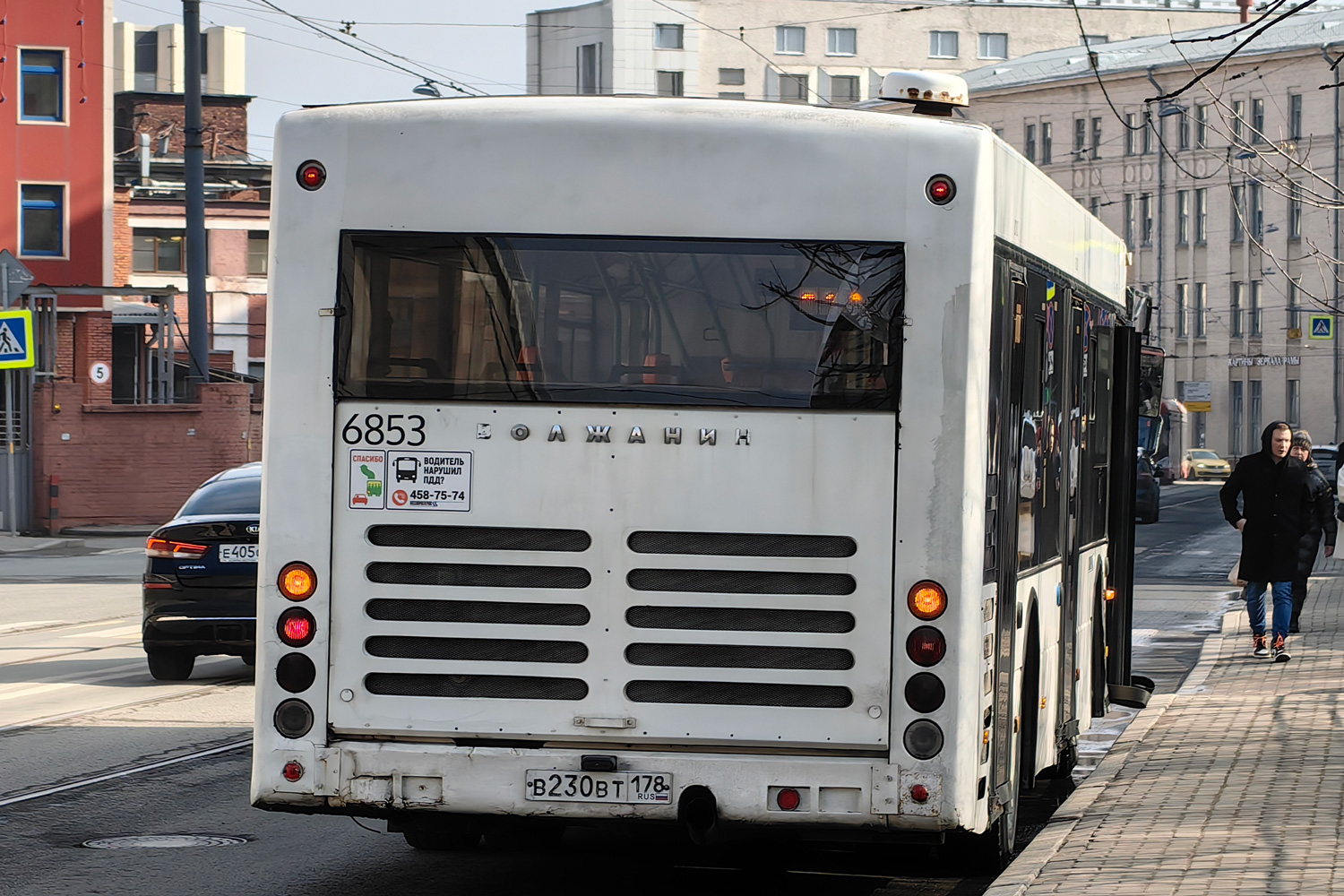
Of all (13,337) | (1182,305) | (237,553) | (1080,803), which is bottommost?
(1080,803)

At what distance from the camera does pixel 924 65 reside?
355 ft

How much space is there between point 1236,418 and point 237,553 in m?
79.3

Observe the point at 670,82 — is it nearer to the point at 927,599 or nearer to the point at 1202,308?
the point at 1202,308

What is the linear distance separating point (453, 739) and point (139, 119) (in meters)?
72.5

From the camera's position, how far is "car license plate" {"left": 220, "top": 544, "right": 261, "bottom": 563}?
46.2ft

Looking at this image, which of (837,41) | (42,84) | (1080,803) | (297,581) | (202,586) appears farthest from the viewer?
(837,41)

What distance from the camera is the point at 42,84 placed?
44.2 m

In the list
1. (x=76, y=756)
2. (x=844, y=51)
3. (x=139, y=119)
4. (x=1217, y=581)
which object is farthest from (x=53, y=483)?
(x=844, y=51)

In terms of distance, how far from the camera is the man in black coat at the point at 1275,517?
15609 mm

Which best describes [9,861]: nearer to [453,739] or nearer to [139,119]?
[453,739]

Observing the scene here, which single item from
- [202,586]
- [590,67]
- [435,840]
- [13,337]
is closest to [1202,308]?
[590,67]

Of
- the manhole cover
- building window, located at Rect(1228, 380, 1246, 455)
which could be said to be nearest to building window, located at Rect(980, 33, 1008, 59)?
building window, located at Rect(1228, 380, 1246, 455)

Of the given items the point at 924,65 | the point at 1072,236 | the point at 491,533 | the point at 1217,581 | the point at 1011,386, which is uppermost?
the point at 924,65

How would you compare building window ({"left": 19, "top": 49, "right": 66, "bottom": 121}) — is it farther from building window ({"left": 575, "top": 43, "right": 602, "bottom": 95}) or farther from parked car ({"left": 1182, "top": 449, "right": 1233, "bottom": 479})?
building window ({"left": 575, "top": 43, "right": 602, "bottom": 95})
